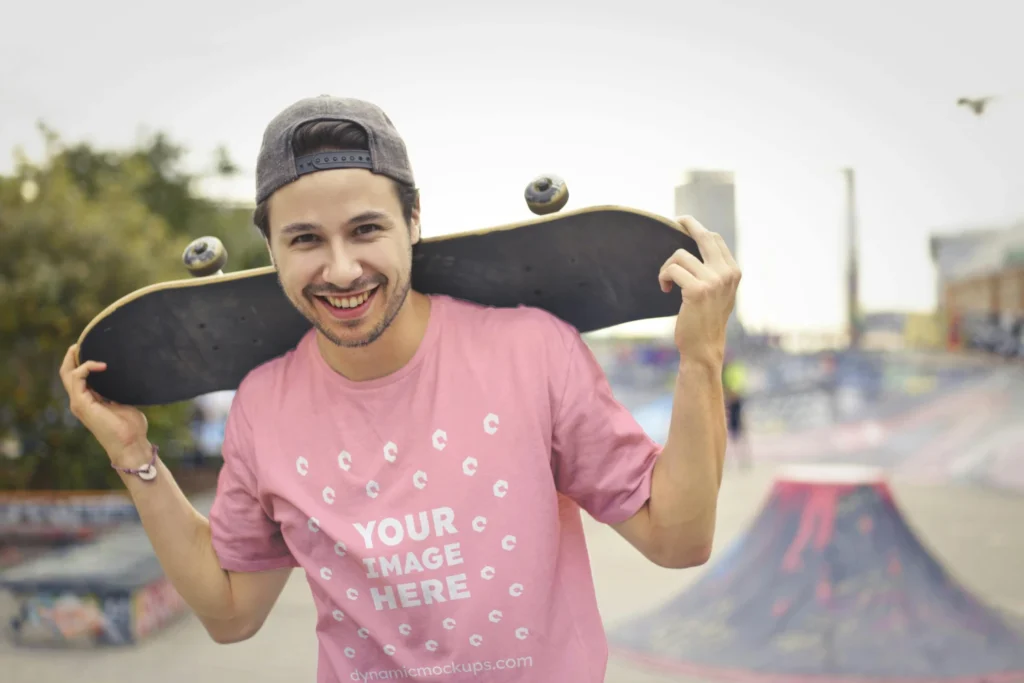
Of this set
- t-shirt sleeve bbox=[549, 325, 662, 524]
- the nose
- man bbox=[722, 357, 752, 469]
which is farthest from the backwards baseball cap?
man bbox=[722, 357, 752, 469]

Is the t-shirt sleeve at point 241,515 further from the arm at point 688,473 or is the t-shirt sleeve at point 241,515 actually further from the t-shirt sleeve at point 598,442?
Result: the arm at point 688,473

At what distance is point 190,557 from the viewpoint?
5.44ft

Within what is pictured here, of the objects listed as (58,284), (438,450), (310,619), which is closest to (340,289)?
(438,450)

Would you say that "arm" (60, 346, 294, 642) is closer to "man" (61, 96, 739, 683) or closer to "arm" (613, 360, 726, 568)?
"man" (61, 96, 739, 683)

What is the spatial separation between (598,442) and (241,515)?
24.9 inches

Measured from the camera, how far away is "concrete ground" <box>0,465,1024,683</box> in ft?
20.4

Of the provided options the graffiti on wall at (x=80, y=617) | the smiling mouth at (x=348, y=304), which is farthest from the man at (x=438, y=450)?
the graffiti on wall at (x=80, y=617)

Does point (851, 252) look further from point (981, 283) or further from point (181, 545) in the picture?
point (981, 283)

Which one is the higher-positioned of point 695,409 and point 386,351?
point 386,351

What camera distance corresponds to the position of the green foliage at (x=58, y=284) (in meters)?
9.34

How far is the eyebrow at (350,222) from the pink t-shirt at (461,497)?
247mm

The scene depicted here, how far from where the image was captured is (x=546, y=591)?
1477 mm

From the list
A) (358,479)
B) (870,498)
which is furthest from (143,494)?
(870,498)

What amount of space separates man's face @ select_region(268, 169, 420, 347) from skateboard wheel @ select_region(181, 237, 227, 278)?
24 cm
